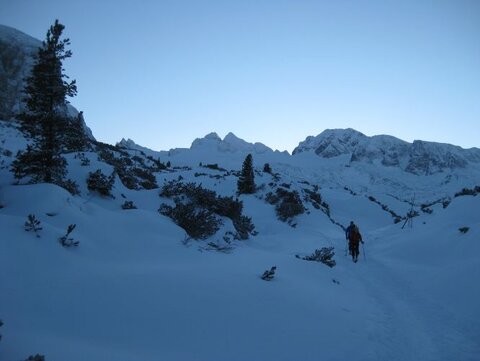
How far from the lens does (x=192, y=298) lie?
638 cm

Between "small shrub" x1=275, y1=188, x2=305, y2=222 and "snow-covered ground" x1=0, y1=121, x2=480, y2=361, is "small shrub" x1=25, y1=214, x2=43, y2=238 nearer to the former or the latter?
"snow-covered ground" x1=0, y1=121, x2=480, y2=361

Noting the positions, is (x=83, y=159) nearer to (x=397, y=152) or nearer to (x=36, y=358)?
(x=36, y=358)

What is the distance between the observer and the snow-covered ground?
4.81 m

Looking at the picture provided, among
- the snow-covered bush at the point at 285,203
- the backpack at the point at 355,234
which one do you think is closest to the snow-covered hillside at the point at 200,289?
the backpack at the point at 355,234

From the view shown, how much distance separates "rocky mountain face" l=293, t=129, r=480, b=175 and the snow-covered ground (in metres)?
122

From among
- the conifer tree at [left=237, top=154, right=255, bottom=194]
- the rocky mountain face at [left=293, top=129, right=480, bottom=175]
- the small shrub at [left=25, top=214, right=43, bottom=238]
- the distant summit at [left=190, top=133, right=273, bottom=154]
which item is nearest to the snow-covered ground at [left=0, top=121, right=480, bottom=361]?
the small shrub at [left=25, top=214, right=43, bottom=238]

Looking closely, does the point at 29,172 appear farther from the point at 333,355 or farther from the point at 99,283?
the point at 333,355

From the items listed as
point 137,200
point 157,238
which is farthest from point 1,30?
point 157,238

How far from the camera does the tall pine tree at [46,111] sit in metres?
11.8

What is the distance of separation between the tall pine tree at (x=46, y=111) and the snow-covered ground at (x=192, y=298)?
3.37ft

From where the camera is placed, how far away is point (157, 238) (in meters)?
10.1

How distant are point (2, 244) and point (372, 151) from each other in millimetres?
146701

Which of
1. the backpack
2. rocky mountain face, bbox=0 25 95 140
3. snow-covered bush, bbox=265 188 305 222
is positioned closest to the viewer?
the backpack

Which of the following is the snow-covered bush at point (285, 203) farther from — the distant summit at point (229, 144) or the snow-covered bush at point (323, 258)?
the distant summit at point (229, 144)
